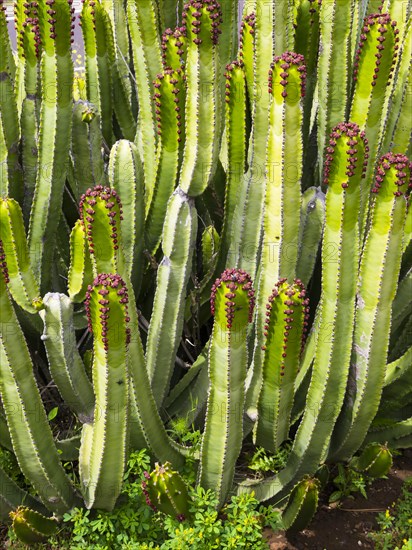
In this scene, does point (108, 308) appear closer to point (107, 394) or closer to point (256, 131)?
point (107, 394)

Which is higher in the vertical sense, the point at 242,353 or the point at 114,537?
the point at 242,353

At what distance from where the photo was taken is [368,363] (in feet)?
11.2

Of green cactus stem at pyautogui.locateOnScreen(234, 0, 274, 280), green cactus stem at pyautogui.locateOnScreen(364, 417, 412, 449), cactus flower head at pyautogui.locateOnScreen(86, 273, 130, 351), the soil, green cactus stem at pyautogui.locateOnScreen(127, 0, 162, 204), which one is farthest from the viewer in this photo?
green cactus stem at pyautogui.locateOnScreen(127, 0, 162, 204)

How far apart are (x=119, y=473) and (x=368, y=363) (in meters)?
1.35

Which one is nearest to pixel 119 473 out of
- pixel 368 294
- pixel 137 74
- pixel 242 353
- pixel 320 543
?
pixel 242 353

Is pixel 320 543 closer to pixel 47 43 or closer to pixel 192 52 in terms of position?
pixel 192 52

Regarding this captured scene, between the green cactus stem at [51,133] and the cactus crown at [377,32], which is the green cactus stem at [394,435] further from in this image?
the green cactus stem at [51,133]

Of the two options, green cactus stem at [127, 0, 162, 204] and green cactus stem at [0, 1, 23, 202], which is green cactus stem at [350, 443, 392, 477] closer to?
green cactus stem at [127, 0, 162, 204]

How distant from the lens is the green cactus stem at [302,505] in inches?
125

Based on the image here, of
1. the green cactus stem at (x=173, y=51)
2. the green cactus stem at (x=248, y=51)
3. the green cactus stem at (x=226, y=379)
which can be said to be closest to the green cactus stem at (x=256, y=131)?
the green cactus stem at (x=248, y=51)

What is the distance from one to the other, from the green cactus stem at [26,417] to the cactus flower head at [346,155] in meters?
1.57

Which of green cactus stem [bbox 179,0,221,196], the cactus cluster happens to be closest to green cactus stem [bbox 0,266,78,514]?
the cactus cluster

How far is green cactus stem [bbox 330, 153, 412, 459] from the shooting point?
307 cm

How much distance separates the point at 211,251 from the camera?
13.3 feet
